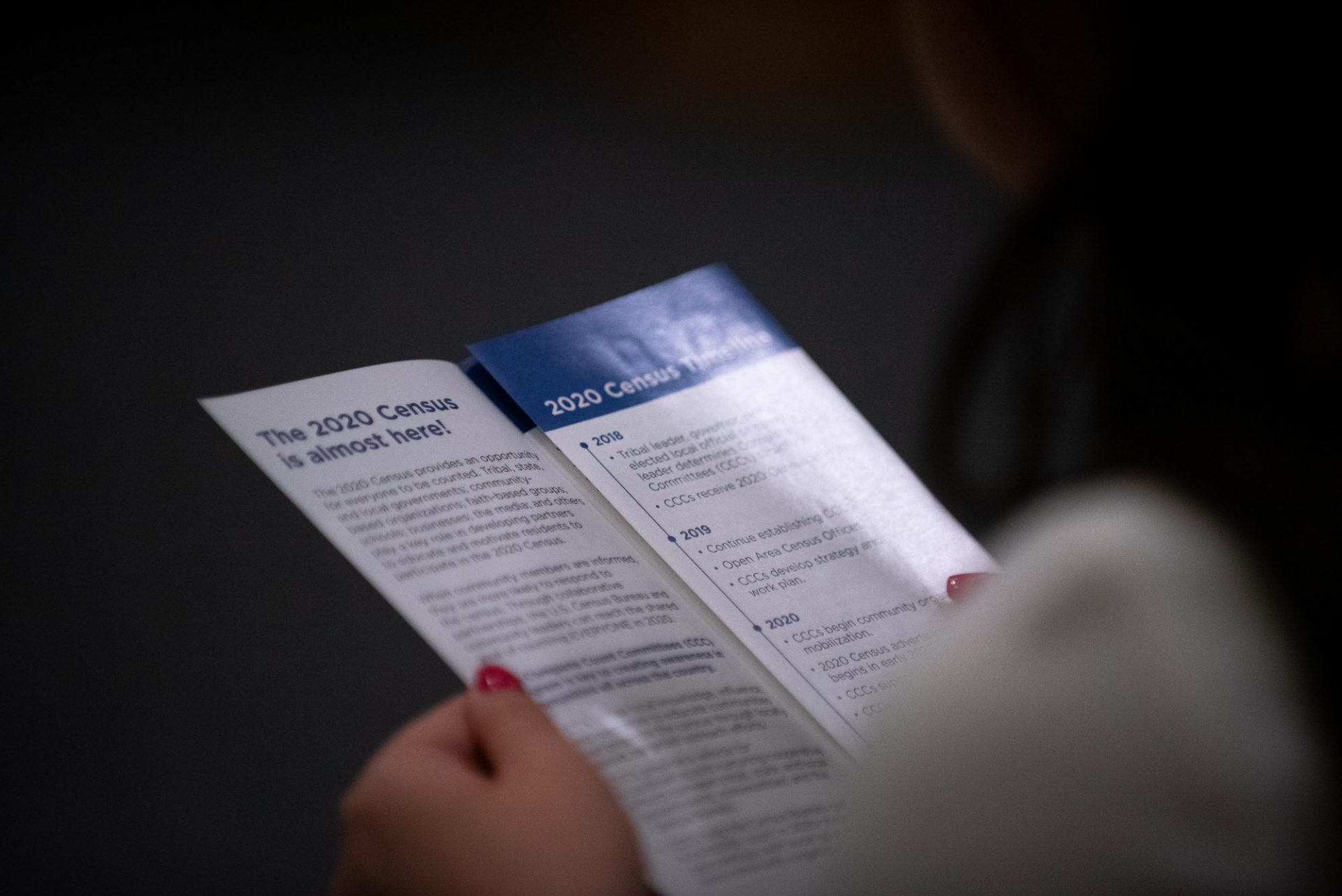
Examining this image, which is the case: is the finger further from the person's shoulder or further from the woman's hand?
the person's shoulder

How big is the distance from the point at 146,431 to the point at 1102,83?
97cm

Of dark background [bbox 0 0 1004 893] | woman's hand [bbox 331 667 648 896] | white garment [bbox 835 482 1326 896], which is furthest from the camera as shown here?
dark background [bbox 0 0 1004 893]

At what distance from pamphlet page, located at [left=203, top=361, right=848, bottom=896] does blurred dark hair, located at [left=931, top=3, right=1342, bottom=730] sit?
0.21 m

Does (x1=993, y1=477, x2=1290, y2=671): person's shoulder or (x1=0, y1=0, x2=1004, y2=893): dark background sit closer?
(x1=993, y1=477, x2=1290, y2=671): person's shoulder

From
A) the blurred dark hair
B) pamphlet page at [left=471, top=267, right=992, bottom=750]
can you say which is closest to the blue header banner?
pamphlet page at [left=471, top=267, right=992, bottom=750]

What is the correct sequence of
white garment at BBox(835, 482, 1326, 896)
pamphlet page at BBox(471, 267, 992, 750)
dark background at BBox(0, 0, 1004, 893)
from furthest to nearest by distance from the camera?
dark background at BBox(0, 0, 1004, 893) → pamphlet page at BBox(471, 267, 992, 750) → white garment at BBox(835, 482, 1326, 896)

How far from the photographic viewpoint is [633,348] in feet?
1.99

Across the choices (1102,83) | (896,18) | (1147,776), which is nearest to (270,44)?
(896,18)

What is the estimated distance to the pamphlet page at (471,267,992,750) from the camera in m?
0.53

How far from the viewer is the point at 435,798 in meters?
0.41

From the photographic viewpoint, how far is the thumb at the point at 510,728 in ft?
1.41

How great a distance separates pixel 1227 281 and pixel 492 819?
0.28 m

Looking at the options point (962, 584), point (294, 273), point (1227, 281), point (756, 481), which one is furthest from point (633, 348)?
point (294, 273)

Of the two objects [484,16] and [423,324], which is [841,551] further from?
[484,16]
